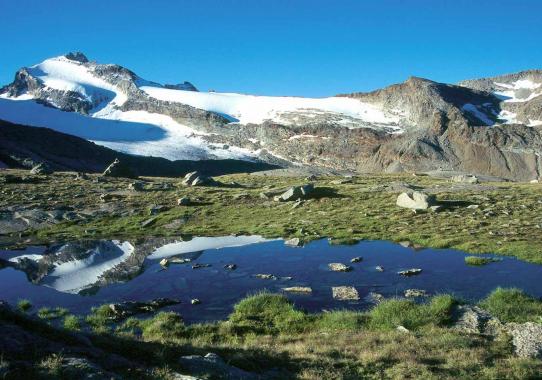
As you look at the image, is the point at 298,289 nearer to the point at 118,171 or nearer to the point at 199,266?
the point at 199,266

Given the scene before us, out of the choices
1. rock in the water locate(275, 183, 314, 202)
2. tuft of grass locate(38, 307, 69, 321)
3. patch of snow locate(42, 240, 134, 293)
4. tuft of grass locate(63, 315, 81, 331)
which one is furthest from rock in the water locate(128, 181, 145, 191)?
tuft of grass locate(63, 315, 81, 331)

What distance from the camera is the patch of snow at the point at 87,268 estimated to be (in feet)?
76.5

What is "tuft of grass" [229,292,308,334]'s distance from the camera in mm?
16688

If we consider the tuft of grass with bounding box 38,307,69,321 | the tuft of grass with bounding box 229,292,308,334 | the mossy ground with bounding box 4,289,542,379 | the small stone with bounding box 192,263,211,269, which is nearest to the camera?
the mossy ground with bounding box 4,289,542,379

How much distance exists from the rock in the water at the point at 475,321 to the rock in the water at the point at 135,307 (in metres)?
11.7

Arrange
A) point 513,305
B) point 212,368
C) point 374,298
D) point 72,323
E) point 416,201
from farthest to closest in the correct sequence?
point 416,201
point 374,298
point 513,305
point 72,323
point 212,368

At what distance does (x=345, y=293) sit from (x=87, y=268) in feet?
50.5

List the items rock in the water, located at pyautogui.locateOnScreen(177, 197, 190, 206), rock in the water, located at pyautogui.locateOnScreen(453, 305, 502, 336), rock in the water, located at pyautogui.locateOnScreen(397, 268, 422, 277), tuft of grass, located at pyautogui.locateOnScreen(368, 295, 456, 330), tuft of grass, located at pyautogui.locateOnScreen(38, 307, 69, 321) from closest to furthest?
rock in the water, located at pyautogui.locateOnScreen(453, 305, 502, 336) → tuft of grass, located at pyautogui.locateOnScreen(368, 295, 456, 330) → tuft of grass, located at pyautogui.locateOnScreen(38, 307, 69, 321) → rock in the water, located at pyautogui.locateOnScreen(397, 268, 422, 277) → rock in the water, located at pyautogui.locateOnScreen(177, 197, 190, 206)

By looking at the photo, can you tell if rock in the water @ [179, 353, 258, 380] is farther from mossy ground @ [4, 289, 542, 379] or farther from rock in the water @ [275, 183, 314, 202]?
rock in the water @ [275, 183, 314, 202]

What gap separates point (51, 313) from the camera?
18.2 meters

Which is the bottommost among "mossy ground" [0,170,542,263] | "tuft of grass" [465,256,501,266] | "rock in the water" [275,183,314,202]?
"tuft of grass" [465,256,501,266]

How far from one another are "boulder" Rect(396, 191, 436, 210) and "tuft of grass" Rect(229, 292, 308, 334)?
26543 millimetres

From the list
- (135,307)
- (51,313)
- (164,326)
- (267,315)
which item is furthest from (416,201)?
(51,313)

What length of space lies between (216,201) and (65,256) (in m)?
22.6
